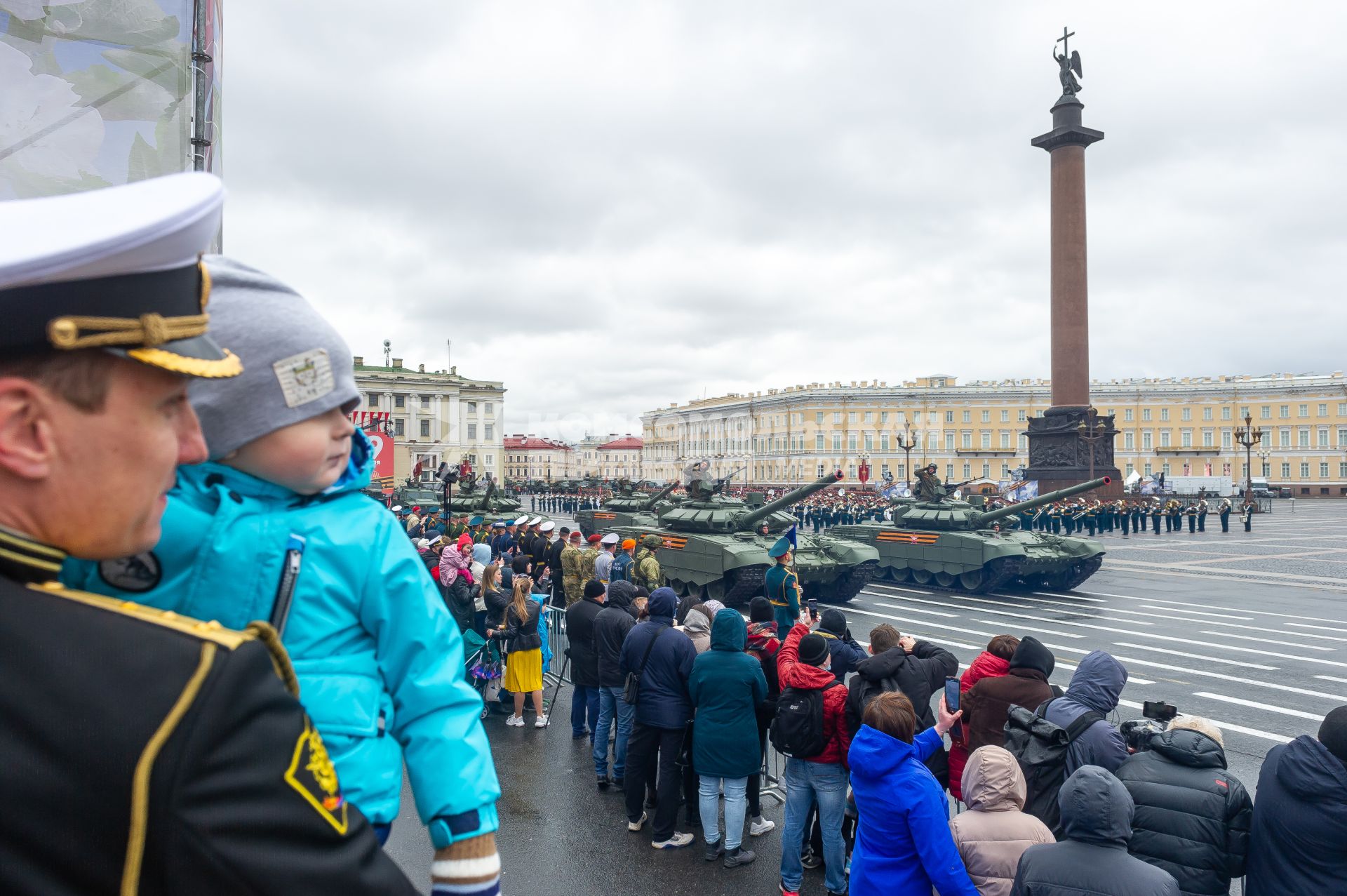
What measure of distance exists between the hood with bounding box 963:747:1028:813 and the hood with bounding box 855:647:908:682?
140cm

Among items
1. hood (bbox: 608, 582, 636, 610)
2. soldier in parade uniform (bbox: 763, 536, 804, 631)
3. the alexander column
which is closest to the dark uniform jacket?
hood (bbox: 608, 582, 636, 610)

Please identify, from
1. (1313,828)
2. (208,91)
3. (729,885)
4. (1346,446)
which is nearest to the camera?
(1313,828)

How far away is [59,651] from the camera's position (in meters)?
0.99

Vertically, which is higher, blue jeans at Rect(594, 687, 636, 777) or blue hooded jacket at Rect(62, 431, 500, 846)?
blue hooded jacket at Rect(62, 431, 500, 846)

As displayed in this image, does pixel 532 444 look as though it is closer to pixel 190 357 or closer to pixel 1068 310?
pixel 1068 310

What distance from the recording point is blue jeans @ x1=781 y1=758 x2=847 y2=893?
5789 millimetres

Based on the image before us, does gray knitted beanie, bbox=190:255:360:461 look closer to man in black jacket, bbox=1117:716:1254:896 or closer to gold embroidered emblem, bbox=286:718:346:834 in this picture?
gold embroidered emblem, bbox=286:718:346:834

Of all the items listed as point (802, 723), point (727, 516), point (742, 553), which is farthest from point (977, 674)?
point (727, 516)

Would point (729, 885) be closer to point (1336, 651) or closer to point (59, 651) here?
point (59, 651)

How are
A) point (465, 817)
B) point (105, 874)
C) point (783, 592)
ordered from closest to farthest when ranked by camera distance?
1. point (105, 874)
2. point (465, 817)
3. point (783, 592)

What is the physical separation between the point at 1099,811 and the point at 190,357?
362cm

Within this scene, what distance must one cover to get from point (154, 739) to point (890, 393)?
89692 mm

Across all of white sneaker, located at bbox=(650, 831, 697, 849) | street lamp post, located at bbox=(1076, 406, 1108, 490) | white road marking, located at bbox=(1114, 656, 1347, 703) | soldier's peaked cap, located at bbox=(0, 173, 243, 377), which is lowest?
white road marking, located at bbox=(1114, 656, 1347, 703)

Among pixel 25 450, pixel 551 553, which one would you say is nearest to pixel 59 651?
pixel 25 450
